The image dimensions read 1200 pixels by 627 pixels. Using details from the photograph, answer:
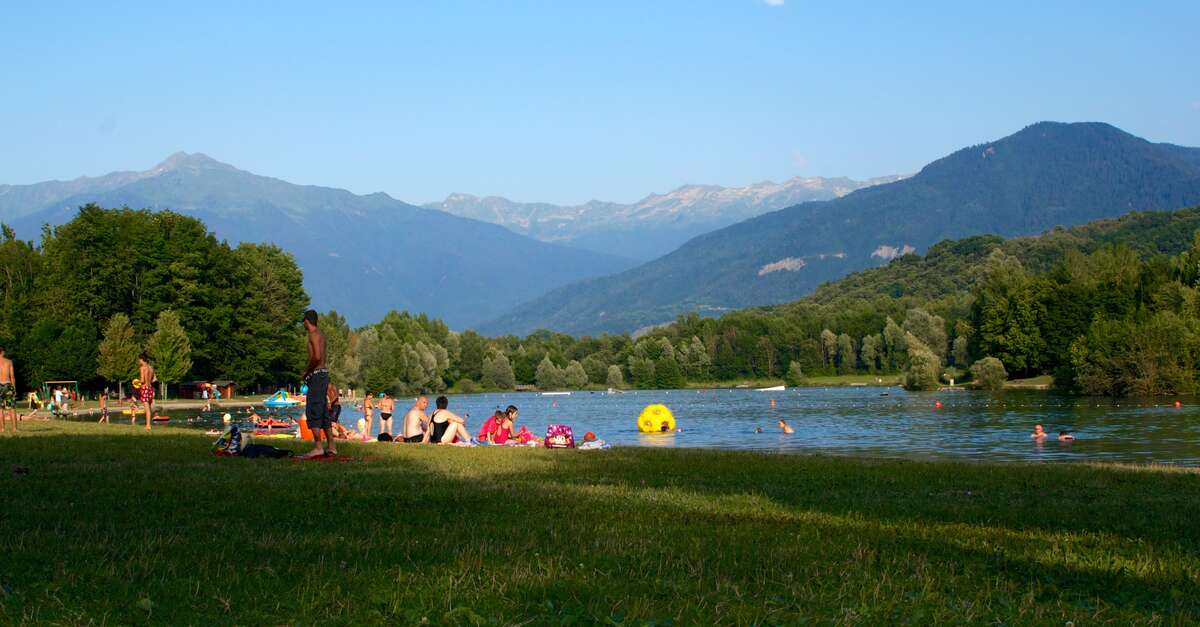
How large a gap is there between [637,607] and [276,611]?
2479 millimetres

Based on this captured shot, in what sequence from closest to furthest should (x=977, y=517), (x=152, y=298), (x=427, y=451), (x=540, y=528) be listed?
(x=540, y=528) → (x=977, y=517) → (x=427, y=451) → (x=152, y=298)

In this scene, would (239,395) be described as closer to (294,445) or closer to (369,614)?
(294,445)

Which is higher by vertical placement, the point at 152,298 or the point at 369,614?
the point at 152,298

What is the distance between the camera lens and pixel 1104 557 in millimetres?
10719

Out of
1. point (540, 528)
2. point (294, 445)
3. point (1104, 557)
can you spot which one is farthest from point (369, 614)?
point (294, 445)

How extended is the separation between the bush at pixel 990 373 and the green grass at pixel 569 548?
313 feet

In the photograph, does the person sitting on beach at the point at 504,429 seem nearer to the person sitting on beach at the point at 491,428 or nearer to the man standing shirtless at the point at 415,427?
the person sitting on beach at the point at 491,428

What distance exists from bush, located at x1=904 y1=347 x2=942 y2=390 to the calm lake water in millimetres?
20062

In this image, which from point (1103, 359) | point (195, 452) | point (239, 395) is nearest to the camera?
point (195, 452)

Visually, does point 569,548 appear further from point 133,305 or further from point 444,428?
point 133,305

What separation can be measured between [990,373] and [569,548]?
10607 centimetres

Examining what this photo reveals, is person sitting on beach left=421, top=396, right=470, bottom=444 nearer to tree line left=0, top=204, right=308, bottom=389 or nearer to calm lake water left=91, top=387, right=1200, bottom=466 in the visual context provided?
calm lake water left=91, top=387, right=1200, bottom=466

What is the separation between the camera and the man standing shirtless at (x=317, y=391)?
20109mm

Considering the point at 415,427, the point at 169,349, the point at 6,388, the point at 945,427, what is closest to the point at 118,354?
the point at 169,349
